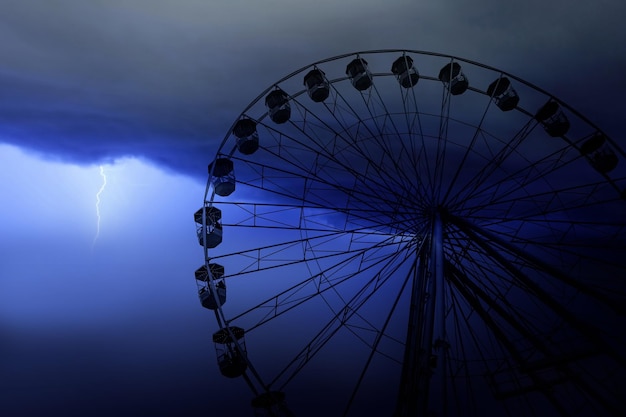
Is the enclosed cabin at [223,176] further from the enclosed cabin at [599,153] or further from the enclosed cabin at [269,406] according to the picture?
the enclosed cabin at [599,153]

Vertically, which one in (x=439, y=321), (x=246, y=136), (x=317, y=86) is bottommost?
(x=439, y=321)

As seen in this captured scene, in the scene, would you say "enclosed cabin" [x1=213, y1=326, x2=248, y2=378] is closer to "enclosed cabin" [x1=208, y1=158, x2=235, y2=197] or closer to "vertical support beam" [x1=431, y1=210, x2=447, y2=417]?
"enclosed cabin" [x1=208, y1=158, x2=235, y2=197]

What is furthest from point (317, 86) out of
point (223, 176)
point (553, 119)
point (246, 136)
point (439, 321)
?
point (439, 321)

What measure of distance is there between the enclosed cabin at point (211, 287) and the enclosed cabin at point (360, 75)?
36.8ft

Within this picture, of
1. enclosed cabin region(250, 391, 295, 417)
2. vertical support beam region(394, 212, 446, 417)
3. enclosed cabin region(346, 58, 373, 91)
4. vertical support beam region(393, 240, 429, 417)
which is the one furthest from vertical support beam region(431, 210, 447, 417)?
enclosed cabin region(346, 58, 373, 91)

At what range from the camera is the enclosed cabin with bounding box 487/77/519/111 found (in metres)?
20.9

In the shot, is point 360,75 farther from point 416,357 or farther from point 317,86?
point 416,357

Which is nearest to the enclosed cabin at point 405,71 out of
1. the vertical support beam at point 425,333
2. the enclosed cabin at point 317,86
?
the enclosed cabin at point 317,86

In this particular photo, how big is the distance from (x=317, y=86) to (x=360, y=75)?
2234 millimetres

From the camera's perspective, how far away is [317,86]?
2142cm

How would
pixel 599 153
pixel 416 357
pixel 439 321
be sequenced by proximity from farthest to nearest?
1. pixel 599 153
2. pixel 416 357
3. pixel 439 321

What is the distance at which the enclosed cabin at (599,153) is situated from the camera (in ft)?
63.6

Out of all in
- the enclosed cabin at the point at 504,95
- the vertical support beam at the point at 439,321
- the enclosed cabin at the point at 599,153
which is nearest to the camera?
the vertical support beam at the point at 439,321

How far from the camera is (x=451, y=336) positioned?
108 metres
